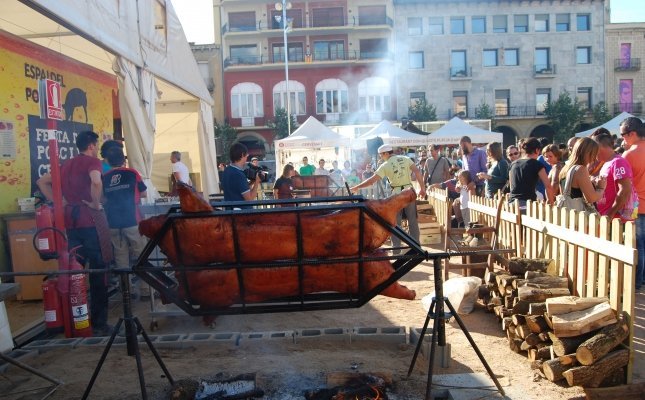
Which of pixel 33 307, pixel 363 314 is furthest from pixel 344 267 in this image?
pixel 33 307

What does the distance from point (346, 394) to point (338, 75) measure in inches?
1492

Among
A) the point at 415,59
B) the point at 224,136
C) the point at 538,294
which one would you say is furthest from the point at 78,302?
the point at 415,59

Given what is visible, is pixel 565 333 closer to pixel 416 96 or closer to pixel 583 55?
pixel 416 96

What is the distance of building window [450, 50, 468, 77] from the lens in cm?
4003

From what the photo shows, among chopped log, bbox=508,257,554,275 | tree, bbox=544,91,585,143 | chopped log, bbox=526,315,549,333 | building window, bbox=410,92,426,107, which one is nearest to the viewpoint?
chopped log, bbox=526,315,549,333

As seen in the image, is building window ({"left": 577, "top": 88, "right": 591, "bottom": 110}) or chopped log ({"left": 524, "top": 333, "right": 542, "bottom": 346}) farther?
building window ({"left": 577, "top": 88, "right": 591, "bottom": 110})

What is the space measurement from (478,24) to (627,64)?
12473mm

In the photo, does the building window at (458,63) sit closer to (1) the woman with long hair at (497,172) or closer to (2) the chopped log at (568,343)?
(1) the woman with long hair at (497,172)

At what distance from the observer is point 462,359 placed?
13.1 feet

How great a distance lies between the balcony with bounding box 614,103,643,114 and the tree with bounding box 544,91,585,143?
3651 millimetres

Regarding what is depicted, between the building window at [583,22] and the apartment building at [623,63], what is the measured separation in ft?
4.83

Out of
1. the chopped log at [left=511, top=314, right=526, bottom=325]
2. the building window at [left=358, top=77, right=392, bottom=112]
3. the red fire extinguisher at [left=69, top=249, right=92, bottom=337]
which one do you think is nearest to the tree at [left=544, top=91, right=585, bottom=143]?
the building window at [left=358, top=77, right=392, bottom=112]

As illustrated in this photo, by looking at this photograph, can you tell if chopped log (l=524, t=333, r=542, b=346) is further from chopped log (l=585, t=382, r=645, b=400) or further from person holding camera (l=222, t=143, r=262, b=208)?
person holding camera (l=222, t=143, r=262, b=208)

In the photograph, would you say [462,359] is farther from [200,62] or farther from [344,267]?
[200,62]
